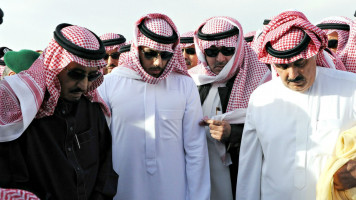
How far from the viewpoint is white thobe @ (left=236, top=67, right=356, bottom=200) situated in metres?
2.73

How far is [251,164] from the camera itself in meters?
3.06

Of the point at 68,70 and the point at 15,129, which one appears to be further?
the point at 68,70

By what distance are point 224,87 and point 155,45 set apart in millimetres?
911

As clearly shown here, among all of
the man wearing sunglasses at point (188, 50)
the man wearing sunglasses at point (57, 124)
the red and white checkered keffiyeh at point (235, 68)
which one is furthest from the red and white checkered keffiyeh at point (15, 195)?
the man wearing sunglasses at point (188, 50)

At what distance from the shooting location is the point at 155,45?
3258 millimetres

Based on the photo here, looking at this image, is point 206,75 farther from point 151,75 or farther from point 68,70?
point 68,70

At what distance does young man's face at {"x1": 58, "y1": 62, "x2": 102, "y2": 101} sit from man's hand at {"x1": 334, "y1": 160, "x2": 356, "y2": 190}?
6.03 ft

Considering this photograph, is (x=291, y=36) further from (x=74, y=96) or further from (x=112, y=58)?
(x=112, y=58)

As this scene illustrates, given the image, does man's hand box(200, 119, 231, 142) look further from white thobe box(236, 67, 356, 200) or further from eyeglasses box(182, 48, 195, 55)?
eyeglasses box(182, 48, 195, 55)

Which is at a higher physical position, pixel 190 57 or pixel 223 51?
pixel 223 51

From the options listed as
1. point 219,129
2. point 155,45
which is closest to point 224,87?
point 219,129

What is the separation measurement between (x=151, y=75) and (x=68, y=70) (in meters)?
1.01

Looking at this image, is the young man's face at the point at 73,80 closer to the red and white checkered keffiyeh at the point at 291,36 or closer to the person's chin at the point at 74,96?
the person's chin at the point at 74,96

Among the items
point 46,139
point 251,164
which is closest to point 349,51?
point 251,164
